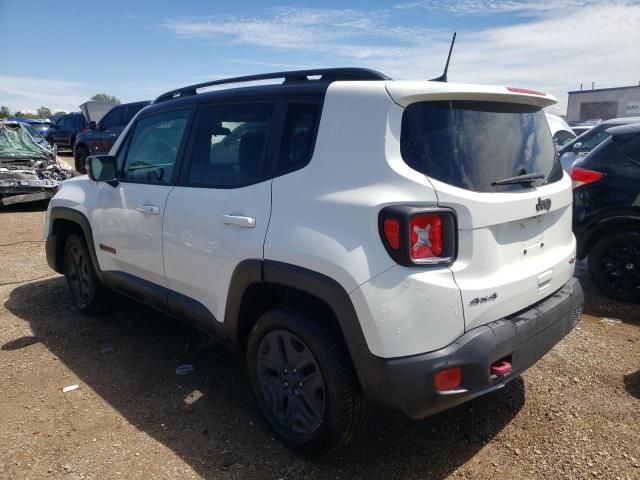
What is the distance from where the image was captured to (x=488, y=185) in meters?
2.33

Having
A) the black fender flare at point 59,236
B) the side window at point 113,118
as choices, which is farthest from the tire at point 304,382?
the side window at point 113,118

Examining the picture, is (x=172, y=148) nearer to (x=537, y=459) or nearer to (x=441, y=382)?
(x=441, y=382)

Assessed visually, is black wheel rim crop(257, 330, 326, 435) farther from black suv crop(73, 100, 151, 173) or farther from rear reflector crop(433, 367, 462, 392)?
black suv crop(73, 100, 151, 173)

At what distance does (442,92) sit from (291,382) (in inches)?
63.7

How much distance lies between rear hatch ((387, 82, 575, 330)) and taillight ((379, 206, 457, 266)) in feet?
0.17

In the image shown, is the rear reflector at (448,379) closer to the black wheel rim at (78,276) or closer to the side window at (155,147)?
the side window at (155,147)

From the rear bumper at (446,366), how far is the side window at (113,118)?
14.0 m

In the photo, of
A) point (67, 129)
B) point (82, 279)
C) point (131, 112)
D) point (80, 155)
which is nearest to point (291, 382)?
point (82, 279)

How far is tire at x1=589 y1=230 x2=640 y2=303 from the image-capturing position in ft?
15.1

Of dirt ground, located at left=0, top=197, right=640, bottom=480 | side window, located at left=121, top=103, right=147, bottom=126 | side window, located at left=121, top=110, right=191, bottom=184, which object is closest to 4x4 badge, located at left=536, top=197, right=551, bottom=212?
dirt ground, located at left=0, top=197, right=640, bottom=480

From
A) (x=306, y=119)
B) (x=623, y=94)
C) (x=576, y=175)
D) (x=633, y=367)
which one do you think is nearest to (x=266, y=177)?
(x=306, y=119)

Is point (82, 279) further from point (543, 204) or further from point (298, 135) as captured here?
point (543, 204)

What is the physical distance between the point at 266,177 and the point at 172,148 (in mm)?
1136

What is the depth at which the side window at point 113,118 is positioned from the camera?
46.8 feet
